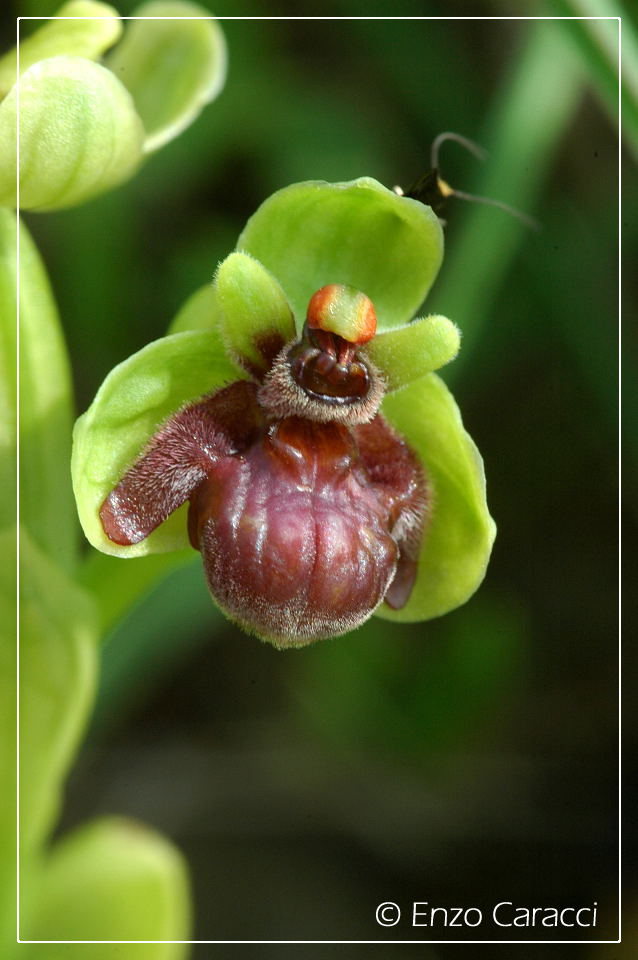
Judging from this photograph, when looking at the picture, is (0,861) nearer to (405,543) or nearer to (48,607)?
(48,607)

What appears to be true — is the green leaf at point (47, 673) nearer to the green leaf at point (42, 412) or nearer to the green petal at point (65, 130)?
the green leaf at point (42, 412)

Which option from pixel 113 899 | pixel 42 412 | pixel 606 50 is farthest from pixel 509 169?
pixel 113 899

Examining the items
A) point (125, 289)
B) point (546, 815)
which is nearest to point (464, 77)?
point (125, 289)

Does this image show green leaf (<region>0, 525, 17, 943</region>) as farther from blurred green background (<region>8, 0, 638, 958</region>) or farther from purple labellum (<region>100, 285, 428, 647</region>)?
blurred green background (<region>8, 0, 638, 958</region>)
